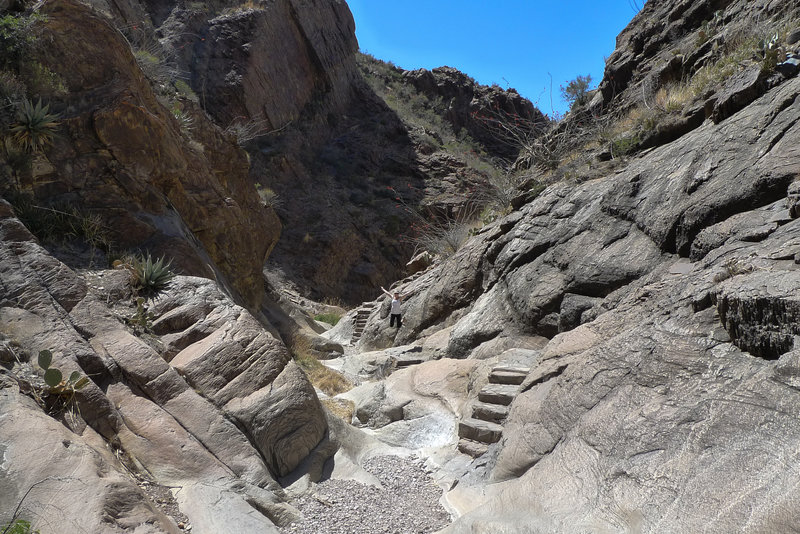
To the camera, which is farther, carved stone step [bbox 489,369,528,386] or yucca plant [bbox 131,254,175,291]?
yucca plant [bbox 131,254,175,291]

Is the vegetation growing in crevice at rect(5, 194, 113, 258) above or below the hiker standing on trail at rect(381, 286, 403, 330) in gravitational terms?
above

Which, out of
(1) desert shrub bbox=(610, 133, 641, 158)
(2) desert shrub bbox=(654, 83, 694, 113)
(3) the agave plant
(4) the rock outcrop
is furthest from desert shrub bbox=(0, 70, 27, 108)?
(2) desert shrub bbox=(654, 83, 694, 113)

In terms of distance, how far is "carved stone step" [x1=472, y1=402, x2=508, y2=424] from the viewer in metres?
5.52

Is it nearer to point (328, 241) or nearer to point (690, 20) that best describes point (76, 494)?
point (690, 20)

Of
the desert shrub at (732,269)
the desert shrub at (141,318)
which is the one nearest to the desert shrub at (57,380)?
the desert shrub at (141,318)

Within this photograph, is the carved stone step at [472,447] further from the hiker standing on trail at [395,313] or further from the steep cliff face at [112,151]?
the hiker standing on trail at [395,313]

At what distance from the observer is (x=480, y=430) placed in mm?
5336

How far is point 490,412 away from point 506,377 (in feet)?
2.22

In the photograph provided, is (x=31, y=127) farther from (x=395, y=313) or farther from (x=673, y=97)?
(x=673, y=97)

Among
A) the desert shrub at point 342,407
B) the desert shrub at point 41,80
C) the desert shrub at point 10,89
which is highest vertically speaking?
the desert shrub at point 41,80

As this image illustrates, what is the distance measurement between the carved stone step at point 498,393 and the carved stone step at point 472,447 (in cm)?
60

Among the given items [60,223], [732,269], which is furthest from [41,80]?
[732,269]

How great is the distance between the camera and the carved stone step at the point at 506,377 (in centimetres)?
607

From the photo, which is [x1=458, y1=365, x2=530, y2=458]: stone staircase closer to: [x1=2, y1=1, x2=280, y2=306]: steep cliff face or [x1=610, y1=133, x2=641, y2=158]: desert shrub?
[x1=2, y1=1, x2=280, y2=306]: steep cliff face
